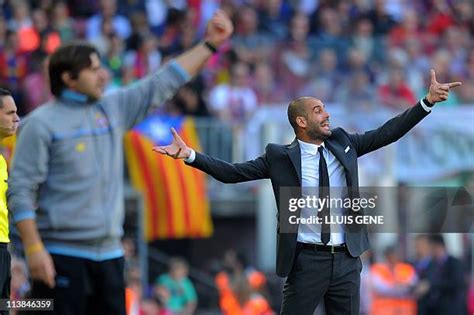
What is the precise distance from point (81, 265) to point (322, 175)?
5.11 feet

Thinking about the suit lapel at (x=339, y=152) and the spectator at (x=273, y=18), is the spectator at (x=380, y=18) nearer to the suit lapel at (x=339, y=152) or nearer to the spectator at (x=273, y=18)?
the spectator at (x=273, y=18)

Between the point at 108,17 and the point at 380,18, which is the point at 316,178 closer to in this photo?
the point at 108,17

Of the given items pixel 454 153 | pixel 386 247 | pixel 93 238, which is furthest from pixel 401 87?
pixel 93 238

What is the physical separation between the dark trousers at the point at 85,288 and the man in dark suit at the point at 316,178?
3.02 ft

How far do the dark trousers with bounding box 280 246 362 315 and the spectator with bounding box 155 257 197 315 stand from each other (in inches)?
335

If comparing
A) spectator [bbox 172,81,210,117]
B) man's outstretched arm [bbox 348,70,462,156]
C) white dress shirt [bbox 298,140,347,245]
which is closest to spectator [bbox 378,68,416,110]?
spectator [bbox 172,81,210,117]

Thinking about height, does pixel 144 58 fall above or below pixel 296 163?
above

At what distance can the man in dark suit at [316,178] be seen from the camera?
6.90 meters

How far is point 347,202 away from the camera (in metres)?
7.04

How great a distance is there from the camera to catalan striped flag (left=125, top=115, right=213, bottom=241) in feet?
52.0

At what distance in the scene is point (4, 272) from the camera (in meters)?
6.95

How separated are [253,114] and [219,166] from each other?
979cm

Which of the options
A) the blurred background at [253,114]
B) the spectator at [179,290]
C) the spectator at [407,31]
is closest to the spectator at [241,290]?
the blurred background at [253,114]

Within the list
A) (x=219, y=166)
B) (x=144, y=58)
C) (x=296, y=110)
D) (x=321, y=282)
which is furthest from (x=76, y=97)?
(x=144, y=58)
